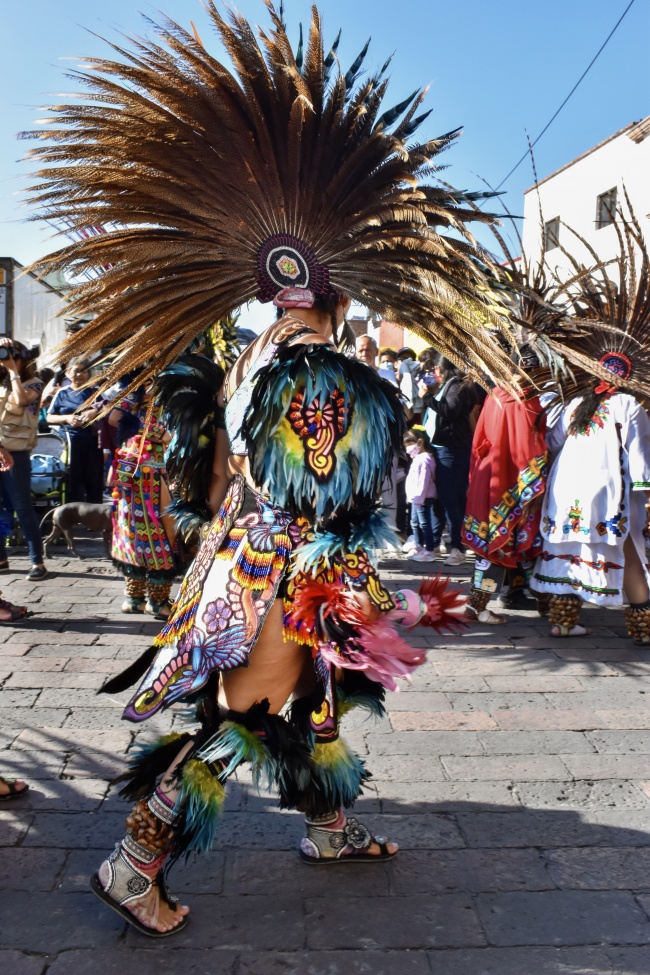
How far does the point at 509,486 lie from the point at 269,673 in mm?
3695

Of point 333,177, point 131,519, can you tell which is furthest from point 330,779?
point 131,519

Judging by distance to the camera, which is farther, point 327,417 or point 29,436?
point 29,436

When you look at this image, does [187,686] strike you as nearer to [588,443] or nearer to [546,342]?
[546,342]

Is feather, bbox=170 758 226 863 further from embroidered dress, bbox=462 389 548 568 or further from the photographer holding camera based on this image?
the photographer holding camera

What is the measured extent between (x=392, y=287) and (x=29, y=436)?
191 inches

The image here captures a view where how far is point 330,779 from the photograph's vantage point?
2.49m

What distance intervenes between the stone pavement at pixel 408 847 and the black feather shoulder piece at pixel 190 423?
115 cm

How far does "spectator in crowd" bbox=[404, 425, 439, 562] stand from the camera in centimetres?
825

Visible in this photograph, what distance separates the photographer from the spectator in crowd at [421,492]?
8.25 meters

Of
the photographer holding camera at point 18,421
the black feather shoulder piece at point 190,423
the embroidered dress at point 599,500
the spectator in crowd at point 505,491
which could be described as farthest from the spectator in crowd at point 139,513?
the black feather shoulder piece at point 190,423

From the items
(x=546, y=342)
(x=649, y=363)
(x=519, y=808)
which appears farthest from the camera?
(x=649, y=363)

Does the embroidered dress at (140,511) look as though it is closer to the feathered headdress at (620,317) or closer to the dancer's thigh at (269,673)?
the feathered headdress at (620,317)

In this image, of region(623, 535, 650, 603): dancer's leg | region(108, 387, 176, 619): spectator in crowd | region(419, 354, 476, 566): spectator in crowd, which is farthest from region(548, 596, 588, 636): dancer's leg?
region(108, 387, 176, 619): spectator in crowd

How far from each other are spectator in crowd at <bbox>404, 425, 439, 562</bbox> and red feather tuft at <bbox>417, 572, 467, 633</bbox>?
5849 mm
